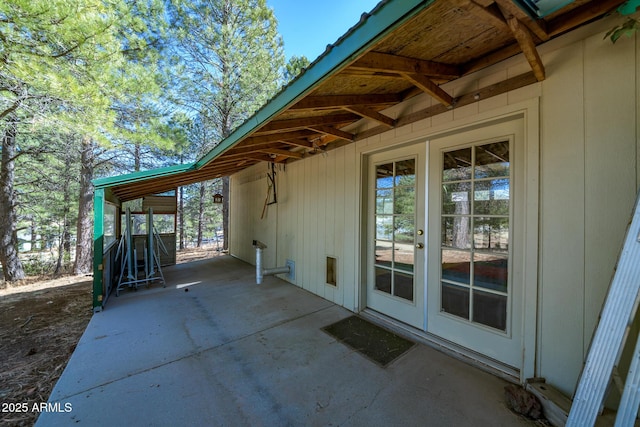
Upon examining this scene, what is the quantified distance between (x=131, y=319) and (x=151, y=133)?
13.1 feet

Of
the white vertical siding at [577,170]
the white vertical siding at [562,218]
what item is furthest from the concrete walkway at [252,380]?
the white vertical siding at [577,170]

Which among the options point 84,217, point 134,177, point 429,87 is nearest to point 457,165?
point 429,87

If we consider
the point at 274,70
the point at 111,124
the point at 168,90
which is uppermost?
the point at 274,70

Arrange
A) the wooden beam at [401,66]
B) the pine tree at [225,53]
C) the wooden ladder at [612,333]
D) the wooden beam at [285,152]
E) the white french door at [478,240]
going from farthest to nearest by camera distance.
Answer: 1. the pine tree at [225,53]
2. the wooden beam at [285,152]
3. the white french door at [478,240]
4. the wooden beam at [401,66]
5. the wooden ladder at [612,333]

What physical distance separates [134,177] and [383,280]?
3.95m

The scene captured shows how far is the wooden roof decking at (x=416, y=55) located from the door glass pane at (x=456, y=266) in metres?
1.36

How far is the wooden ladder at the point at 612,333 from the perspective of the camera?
A: 1.08 metres

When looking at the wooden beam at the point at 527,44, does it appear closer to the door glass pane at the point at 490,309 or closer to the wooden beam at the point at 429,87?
the wooden beam at the point at 429,87

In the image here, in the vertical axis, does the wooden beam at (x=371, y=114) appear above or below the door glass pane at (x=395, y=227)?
above

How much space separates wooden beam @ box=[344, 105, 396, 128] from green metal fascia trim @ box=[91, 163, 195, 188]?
2.96m

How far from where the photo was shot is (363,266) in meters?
3.07

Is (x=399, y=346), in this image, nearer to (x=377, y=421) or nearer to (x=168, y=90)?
(x=377, y=421)

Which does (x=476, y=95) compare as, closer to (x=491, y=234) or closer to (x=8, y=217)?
(x=491, y=234)

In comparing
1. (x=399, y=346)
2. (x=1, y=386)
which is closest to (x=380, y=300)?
(x=399, y=346)
